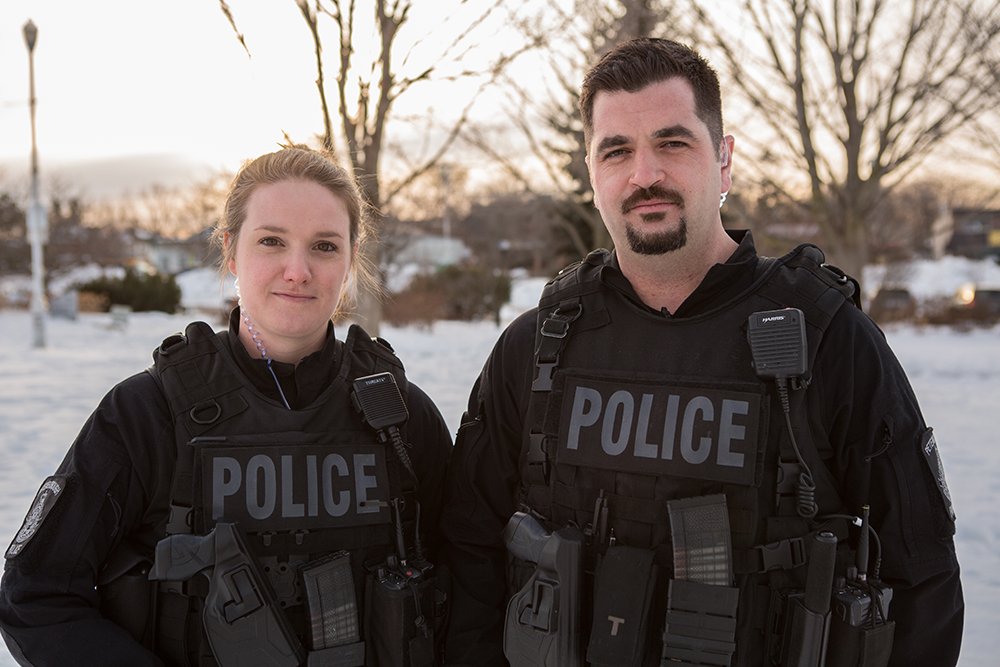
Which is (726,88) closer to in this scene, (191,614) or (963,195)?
(191,614)

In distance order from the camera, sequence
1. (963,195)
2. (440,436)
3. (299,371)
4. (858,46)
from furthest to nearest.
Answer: (963,195), (858,46), (440,436), (299,371)

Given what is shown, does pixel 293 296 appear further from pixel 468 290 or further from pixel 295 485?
pixel 468 290

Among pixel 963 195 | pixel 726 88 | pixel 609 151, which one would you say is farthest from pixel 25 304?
pixel 609 151

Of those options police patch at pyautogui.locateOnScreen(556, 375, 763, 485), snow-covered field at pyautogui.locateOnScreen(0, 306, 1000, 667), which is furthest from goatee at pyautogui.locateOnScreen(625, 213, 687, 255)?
snow-covered field at pyautogui.locateOnScreen(0, 306, 1000, 667)

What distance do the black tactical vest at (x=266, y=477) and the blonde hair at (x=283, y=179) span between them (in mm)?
310

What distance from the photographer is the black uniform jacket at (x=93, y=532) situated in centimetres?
194

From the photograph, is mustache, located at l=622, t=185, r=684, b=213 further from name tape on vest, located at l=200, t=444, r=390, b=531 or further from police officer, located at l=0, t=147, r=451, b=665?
name tape on vest, located at l=200, t=444, r=390, b=531

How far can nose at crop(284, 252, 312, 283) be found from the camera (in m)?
2.21

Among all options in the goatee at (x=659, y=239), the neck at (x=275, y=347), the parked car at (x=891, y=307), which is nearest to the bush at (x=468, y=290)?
the parked car at (x=891, y=307)

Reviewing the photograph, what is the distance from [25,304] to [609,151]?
3027 centimetres

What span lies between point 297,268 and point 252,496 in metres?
0.61

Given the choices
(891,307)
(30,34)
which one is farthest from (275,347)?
(891,307)

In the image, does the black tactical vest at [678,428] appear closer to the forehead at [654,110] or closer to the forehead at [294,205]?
the forehead at [654,110]

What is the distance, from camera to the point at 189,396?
2.16 m
